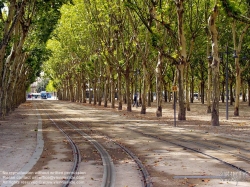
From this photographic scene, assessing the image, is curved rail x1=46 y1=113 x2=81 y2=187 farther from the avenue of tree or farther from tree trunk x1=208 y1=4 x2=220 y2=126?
tree trunk x1=208 y1=4 x2=220 y2=126

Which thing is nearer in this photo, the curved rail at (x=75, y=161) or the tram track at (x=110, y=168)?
the tram track at (x=110, y=168)

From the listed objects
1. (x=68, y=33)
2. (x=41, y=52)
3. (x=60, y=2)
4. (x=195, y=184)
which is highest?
(x=68, y=33)

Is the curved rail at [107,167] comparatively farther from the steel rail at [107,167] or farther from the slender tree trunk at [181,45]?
the slender tree trunk at [181,45]

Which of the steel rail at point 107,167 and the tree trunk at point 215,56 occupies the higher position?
the tree trunk at point 215,56

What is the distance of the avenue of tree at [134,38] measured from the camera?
2344 centimetres

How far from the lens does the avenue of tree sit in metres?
23.4

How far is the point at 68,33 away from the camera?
5350cm

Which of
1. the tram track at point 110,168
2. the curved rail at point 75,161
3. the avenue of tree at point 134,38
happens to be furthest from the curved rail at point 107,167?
the avenue of tree at point 134,38

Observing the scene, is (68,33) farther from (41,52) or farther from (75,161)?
(75,161)

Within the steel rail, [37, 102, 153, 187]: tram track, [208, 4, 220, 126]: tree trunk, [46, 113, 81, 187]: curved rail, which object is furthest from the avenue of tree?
the steel rail

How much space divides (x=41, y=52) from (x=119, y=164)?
20467mm

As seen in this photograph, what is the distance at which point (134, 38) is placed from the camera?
32.8 metres

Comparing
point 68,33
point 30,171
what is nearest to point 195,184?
point 30,171

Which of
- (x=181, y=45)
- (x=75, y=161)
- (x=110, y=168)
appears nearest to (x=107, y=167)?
(x=110, y=168)
